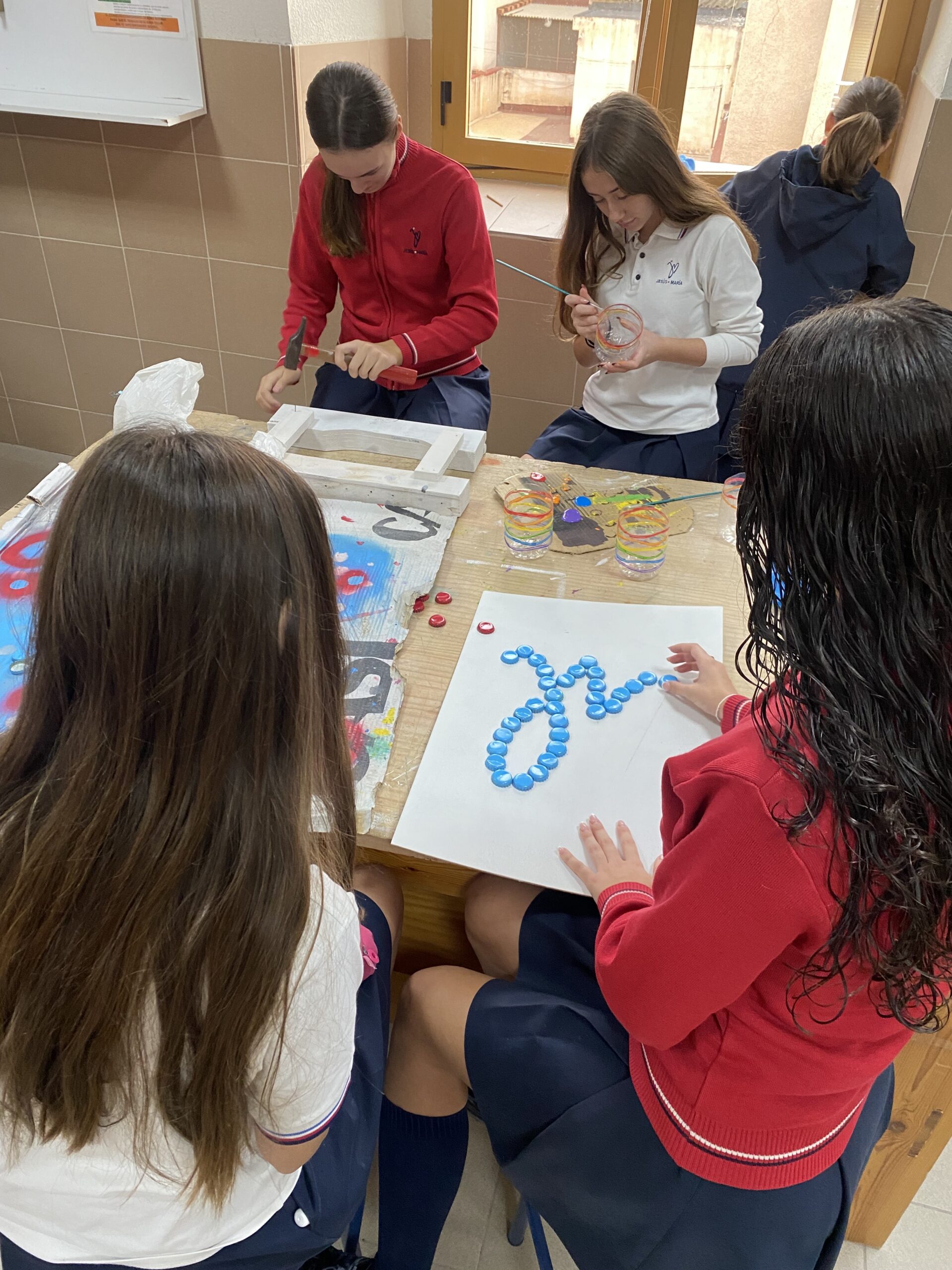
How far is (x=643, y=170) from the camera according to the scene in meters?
1.62

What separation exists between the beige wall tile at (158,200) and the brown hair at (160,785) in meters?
2.13

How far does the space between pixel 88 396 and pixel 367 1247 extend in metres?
2.55

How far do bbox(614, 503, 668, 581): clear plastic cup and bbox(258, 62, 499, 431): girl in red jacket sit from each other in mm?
682

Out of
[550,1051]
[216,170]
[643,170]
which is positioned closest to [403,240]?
[643,170]

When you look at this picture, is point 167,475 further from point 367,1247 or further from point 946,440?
point 367,1247

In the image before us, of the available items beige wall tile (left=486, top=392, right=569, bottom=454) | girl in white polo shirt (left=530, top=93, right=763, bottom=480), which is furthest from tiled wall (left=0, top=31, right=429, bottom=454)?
girl in white polo shirt (left=530, top=93, right=763, bottom=480)

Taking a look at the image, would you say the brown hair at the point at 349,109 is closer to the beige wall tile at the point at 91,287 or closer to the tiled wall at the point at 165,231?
the tiled wall at the point at 165,231

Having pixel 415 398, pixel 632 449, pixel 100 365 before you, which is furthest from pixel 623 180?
pixel 100 365

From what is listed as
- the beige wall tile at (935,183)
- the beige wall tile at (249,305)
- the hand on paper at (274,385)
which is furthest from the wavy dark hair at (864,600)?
the beige wall tile at (249,305)

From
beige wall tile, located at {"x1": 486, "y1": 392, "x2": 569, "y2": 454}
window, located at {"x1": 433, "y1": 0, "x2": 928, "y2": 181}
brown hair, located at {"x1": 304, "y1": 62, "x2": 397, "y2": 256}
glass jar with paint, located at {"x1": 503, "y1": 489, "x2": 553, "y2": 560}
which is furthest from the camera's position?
beige wall tile, located at {"x1": 486, "y1": 392, "x2": 569, "y2": 454}

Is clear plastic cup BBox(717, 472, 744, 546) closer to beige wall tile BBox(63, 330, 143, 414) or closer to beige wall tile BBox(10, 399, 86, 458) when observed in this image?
beige wall tile BBox(63, 330, 143, 414)

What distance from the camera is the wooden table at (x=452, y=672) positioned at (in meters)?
1.01

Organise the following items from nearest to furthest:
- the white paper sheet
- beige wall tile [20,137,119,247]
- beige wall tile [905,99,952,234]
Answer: the white paper sheet, beige wall tile [905,99,952,234], beige wall tile [20,137,119,247]

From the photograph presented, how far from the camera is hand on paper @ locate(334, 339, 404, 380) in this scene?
68.6 inches
